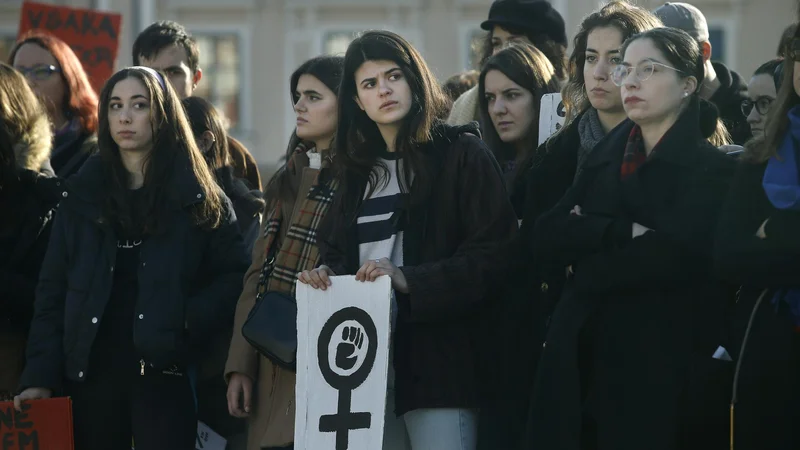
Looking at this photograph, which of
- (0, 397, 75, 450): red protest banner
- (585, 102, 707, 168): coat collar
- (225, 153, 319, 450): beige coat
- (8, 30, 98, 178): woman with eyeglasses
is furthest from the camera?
(8, 30, 98, 178): woman with eyeglasses

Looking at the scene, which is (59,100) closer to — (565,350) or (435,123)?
(435,123)

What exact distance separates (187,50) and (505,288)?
9.64ft

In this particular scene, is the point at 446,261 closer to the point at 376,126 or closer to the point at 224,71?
the point at 376,126

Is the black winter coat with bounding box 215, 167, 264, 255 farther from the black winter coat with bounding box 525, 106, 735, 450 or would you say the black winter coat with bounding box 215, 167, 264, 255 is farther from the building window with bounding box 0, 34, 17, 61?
the building window with bounding box 0, 34, 17, 61

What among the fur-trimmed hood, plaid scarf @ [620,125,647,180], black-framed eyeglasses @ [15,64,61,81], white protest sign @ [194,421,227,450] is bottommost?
white protest sign @ [194,421,227,450]

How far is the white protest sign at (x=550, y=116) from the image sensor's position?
560 cm

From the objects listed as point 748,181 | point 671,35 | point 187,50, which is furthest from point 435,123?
point 187,50

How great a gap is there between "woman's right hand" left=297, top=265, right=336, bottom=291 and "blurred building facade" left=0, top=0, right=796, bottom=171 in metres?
22.7

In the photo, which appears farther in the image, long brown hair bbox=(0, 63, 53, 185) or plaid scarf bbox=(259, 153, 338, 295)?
long brown hair bbox=(0, 63, 53, 185)

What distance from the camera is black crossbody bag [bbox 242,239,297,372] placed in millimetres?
5191

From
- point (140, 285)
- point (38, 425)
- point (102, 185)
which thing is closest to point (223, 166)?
point (102, 185)

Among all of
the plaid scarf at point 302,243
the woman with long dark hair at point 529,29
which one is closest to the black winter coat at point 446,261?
the plaid scarf at point 302,243

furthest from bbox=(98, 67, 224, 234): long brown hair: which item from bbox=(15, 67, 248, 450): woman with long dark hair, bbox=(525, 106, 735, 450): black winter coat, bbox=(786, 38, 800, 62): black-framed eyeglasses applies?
bbox=(786, 38, 800, 62): black-framed eyeglasses

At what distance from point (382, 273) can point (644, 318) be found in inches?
37.3
